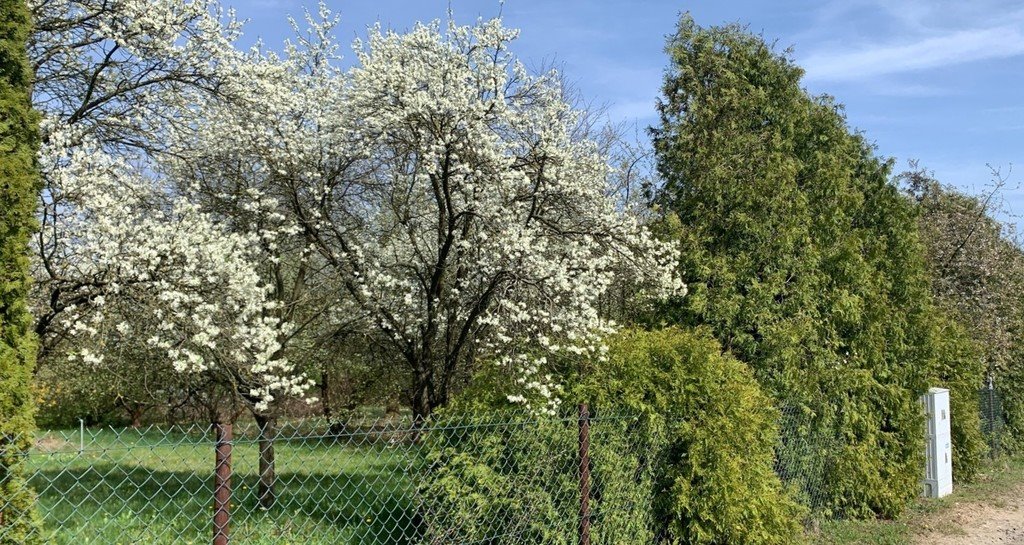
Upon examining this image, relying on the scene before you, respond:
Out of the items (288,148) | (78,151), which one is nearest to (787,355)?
(288,148)

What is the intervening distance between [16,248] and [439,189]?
4447mm

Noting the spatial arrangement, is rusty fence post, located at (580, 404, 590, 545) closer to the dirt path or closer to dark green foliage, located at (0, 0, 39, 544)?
dark green foliage, located at (0, 0, 39, 544)

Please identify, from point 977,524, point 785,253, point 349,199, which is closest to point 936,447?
point 977,524

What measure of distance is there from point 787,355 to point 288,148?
5.46 meters

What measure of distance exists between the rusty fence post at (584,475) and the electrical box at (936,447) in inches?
274

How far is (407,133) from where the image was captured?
790 centimetres

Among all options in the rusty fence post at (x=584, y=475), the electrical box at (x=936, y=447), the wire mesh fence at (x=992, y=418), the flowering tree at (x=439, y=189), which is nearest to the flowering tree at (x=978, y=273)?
the wire mesh fence at (x=992, y=418)

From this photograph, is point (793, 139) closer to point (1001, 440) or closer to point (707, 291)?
point (707, 291)

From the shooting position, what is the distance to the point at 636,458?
5102mm

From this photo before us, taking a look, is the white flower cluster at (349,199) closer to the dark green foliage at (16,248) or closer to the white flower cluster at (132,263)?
the white flower cluster at (132,263)

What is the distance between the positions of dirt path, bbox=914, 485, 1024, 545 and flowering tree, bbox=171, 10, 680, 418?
3.95 meters

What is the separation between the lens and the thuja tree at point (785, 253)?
281 inches

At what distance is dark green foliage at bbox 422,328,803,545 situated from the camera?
4.69 meters

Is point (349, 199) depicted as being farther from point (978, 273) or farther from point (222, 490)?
point (978, 273)
